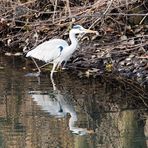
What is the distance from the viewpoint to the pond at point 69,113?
317 inches

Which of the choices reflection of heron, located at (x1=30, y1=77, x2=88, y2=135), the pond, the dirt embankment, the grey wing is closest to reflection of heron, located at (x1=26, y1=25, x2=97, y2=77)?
the grey wing

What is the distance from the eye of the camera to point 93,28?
15211mm

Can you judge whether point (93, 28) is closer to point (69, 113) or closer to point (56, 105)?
point (56, 105)

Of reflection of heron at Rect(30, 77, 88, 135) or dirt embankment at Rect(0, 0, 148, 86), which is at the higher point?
dirt embankment at Rect(0, 0, 148, 86)

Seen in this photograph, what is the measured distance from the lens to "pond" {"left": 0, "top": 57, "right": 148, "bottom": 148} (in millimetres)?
8055

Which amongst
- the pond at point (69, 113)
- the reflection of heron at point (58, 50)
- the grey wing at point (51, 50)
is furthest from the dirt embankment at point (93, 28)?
the pond at point (69, 113)

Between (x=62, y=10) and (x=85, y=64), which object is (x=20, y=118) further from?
(x=62, y=10)

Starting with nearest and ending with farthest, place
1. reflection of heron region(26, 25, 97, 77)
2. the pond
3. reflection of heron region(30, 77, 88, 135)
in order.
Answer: the pond, reflection of heron region(30, 77, 88, 135), reflection of heron region(26, 25, 97, 77)

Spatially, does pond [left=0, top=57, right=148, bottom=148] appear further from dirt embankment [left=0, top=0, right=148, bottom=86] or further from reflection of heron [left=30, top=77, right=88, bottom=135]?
dirt embankment [left=0, top=0, right=148, bottom=86]

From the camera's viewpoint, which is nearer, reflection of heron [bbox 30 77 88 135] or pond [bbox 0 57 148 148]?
pond [bbox 0 57 148 148]

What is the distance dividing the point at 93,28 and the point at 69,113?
584 centimetres

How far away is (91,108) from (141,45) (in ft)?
12.0

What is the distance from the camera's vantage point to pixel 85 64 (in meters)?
13.6

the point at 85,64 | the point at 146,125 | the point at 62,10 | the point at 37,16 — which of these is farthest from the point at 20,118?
the point at 37,16
